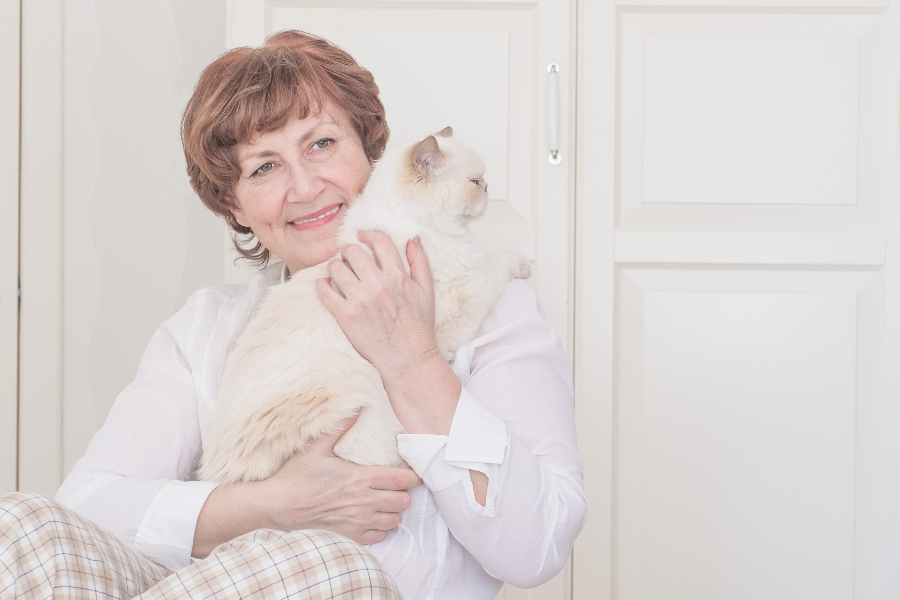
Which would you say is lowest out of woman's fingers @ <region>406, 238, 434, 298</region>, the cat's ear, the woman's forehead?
woman's fingers @ <region>406, 238, 434, 298</region>

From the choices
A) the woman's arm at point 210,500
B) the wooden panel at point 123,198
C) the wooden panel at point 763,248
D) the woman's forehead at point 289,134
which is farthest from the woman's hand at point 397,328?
the wooden panel at point 123,198

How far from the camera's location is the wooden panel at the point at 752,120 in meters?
1.81

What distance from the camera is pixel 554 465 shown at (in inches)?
41.1

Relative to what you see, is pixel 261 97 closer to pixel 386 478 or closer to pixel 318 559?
pixel 386 478

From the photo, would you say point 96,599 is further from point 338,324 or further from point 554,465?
point 554,465

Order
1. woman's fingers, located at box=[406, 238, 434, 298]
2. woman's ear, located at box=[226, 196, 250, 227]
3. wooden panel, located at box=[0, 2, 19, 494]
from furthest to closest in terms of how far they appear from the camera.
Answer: wooden panel, located at box=[0, 2, 19, 494], woman's ear, located at box=[226, 196, 250, 227], woman's fingers, located at box=[406, 238, 434, 298]

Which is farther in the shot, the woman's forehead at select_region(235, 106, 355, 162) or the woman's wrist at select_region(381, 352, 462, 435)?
the woman's forehead at select_region(235, 106, 355, 162)

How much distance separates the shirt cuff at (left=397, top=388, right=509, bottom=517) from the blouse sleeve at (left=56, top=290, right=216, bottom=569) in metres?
0.31

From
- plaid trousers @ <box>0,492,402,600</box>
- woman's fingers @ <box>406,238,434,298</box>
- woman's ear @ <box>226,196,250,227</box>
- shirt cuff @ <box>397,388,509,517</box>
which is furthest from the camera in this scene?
woman's ear @ <box>226,196,250,227</box>

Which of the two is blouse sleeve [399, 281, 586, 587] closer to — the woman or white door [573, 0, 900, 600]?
the woman

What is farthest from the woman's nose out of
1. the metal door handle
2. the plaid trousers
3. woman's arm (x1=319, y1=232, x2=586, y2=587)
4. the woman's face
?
the metal door handle

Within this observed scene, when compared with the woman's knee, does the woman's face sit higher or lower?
higher

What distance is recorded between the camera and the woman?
31.9 inches

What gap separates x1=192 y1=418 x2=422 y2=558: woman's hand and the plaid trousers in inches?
6.9
